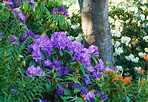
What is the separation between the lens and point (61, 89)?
7.25ft

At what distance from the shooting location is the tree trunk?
11.1 feet

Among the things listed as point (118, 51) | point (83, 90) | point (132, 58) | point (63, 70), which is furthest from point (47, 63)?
point (132, 58)

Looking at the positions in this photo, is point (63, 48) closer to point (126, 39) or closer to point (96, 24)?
point (96, 24)

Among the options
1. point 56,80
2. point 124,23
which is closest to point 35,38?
point 56,80

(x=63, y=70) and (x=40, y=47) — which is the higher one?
(x=40, y=47)

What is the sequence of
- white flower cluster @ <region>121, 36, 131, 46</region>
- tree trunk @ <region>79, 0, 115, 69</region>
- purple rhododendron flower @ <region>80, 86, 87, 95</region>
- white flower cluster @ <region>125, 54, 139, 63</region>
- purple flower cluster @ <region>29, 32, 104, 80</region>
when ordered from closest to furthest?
purple rhododendron flower @ <region>80, 86, 87, 95</region> < purple flower cluster @ <region>29, 32, 104, 80</region> < tree trunk @ <region>79, 0, 115, 69</region> < white flower cluster @ <region>125, 54, 139, 63</region> < white flower cluster @ <region>121, 36, 131, 46</region>

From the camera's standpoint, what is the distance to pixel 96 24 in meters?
3.41

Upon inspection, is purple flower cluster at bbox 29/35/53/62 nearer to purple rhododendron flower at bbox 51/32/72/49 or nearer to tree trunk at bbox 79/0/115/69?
purple rhododendron flower at bbox 51/32/72/49

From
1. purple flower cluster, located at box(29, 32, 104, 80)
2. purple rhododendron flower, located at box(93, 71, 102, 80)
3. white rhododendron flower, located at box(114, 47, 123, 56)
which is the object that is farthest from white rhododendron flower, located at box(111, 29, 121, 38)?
purple rhododendron flower, located at box(93, 71, 102, 80)

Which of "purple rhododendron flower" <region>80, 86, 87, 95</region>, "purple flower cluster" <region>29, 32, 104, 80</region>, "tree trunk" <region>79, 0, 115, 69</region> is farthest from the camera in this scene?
"tree trunk" <region>79, 0, 115, 69</region>

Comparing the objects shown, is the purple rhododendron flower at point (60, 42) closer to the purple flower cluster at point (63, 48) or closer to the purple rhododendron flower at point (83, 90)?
the purple flower cluster at point (63, 48)

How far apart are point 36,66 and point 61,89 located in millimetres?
347

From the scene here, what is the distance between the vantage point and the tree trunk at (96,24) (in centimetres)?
339

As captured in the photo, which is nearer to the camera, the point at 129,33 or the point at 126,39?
the point at 126,39
